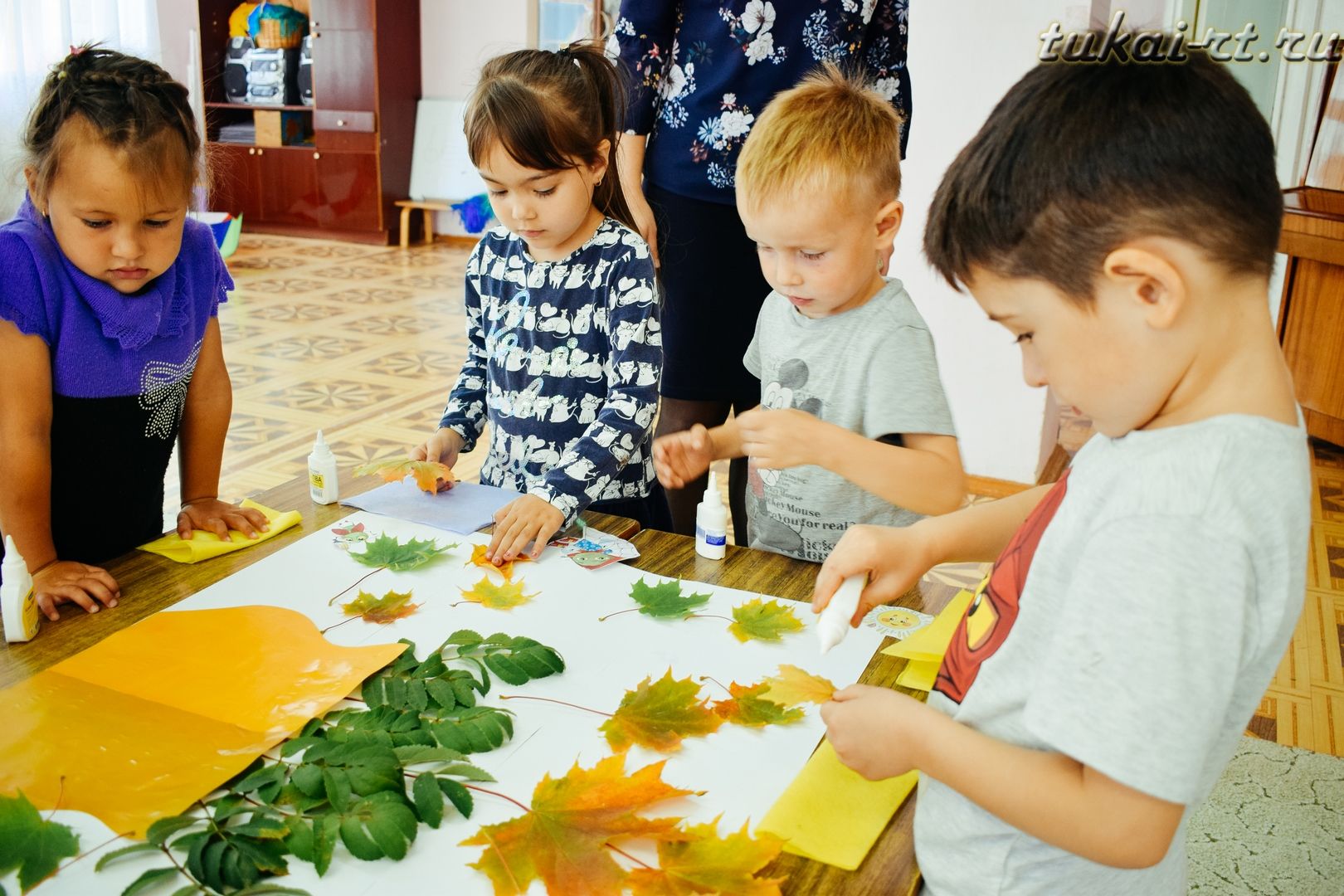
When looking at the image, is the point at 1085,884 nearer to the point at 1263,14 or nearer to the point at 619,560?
the point at 619,560

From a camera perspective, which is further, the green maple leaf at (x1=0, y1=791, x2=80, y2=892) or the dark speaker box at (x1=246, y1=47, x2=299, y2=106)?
the dark speaker box at (x1=246, y1=47, x2=299, y2=106)

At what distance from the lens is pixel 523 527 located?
4.21 ft

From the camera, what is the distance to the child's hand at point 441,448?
158 centimetres

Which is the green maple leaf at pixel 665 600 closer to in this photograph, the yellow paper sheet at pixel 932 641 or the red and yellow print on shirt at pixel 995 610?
the yellow paper sheet at pixel 932 641

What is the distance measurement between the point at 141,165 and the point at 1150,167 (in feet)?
3.55

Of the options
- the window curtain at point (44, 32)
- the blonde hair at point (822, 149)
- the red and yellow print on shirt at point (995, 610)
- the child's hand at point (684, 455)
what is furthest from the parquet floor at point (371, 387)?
the window curtain at point (44, 32)

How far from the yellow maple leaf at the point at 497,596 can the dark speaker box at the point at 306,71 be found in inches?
292

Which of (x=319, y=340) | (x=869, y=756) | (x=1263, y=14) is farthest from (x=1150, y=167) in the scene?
(x=319, y=340)

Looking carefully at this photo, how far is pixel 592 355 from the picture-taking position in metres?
1.62

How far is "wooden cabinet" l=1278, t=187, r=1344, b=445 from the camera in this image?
143 inches

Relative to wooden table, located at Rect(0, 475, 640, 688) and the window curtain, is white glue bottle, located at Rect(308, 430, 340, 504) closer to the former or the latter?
wooden table, located at Rect(0, 475, 640, 688)

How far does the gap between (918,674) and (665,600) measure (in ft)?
0.92

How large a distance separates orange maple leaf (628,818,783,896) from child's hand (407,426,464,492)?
0.84 m

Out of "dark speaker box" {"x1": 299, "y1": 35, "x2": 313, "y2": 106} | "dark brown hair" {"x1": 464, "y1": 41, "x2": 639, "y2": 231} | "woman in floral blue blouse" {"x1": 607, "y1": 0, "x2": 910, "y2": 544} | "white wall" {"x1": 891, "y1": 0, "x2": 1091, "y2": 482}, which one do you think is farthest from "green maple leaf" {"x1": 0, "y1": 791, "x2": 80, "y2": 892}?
"dark speaker box" {"x1": 299, "y1": 35, "x2": 313, "y2": 106}
